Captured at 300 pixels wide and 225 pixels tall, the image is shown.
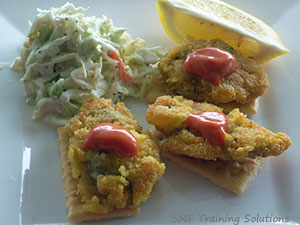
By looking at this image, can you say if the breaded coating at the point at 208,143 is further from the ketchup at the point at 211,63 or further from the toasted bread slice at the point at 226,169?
the ketchup at the point at 211,63

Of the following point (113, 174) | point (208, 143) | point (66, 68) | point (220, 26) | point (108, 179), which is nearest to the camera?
point (108, 179)

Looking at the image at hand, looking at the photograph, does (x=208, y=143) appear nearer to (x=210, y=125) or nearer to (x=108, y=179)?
(x=210, y=125)

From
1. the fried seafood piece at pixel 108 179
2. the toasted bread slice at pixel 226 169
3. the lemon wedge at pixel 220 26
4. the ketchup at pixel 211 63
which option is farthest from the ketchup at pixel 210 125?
the lemon wedge at pixel 220 26

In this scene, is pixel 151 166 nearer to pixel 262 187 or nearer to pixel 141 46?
pixel 262 187

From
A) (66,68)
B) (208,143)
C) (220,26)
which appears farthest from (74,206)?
(220,26)

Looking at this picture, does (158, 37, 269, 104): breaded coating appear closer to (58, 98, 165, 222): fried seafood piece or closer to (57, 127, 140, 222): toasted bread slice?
(58, 98, 165, 222): fried seafood piece
